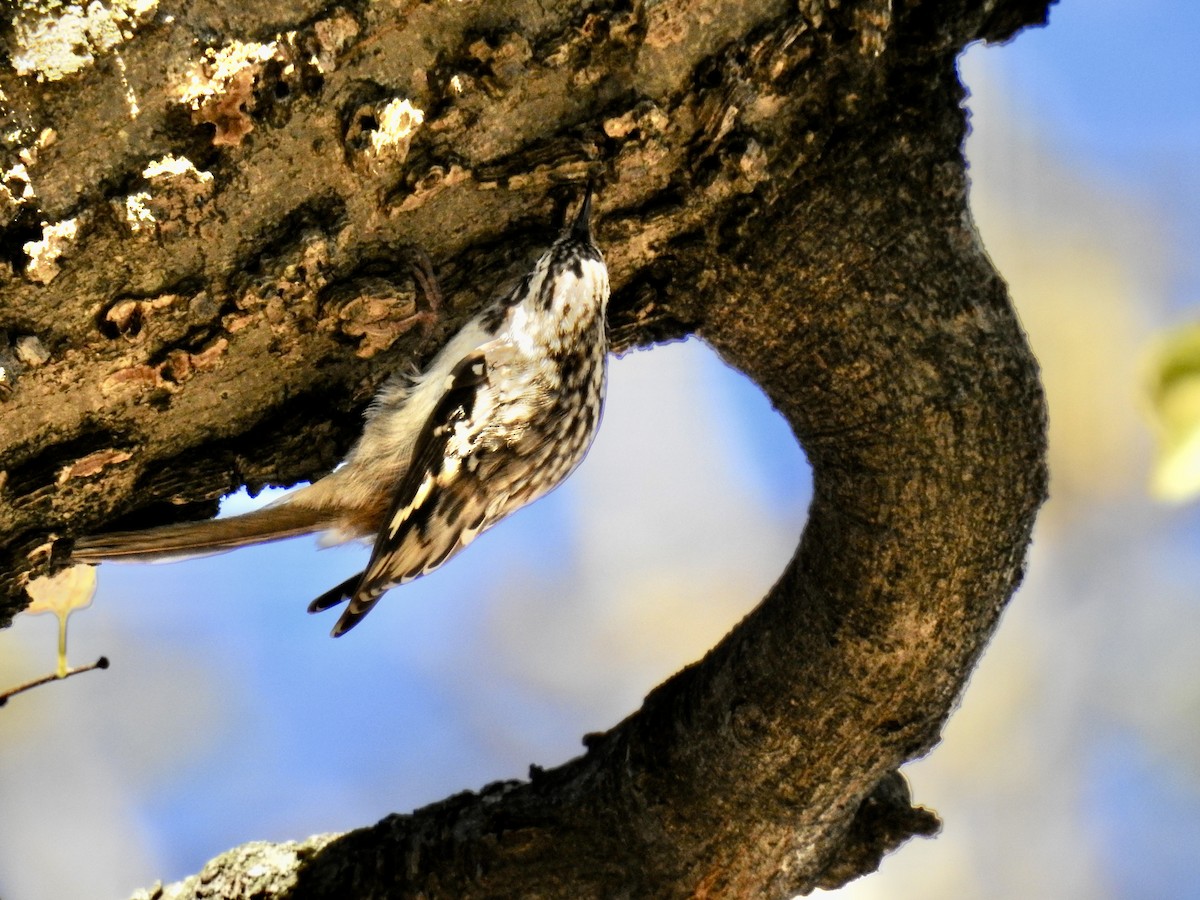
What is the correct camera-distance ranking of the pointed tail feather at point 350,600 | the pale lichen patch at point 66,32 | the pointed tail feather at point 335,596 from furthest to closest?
the pointed tail feather at point 335,596
the pointed tail feather at point 350,600
the pale lichen patch at point 66,32

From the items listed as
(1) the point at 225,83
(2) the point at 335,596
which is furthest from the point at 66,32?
(2) the point at 335,596

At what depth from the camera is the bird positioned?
183 cm

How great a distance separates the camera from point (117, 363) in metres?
1.49

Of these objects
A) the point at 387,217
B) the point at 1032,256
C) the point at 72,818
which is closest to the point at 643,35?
the point at 387,217

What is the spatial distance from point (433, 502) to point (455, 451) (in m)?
0.09

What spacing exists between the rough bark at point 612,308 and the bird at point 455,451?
0.05m

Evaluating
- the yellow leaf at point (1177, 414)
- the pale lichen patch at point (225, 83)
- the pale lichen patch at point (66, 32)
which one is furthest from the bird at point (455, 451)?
the yellow leaf at point (1177, 414)

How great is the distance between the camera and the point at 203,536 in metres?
1.84

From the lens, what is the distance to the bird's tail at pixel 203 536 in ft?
5.73

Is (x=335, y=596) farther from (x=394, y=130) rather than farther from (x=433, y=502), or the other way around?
(x=394, y=130)

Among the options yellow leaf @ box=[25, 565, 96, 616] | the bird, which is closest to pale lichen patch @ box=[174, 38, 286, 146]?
the bird

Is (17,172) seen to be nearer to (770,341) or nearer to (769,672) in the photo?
(770,341)

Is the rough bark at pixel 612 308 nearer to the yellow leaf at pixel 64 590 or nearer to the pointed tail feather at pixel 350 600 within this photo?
the yellow leaf at pixel 64 590

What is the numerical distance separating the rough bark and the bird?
0.18ft
